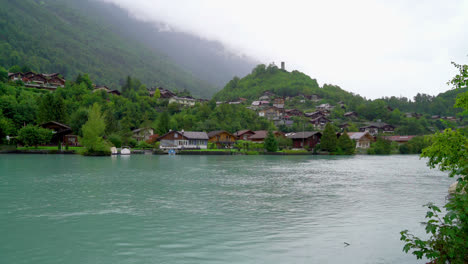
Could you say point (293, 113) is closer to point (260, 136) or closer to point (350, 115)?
point (350, 115)

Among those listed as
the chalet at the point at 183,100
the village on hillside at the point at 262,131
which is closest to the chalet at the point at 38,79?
the village on hillside at the point at 262,131

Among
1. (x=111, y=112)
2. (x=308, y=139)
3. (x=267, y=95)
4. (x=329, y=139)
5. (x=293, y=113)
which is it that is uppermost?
(x=267, y=95)

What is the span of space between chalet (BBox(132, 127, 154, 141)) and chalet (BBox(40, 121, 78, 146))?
16355 millimetres

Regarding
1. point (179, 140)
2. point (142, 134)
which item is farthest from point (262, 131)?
point (142, 134)

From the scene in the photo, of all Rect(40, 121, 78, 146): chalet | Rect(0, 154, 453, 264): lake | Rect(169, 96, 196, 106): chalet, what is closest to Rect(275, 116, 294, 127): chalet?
Rect(169, 96, 196, 106): chalet

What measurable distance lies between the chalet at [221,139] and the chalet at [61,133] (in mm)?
31434

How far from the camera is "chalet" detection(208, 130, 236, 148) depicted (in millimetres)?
81000

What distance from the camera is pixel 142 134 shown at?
270ft

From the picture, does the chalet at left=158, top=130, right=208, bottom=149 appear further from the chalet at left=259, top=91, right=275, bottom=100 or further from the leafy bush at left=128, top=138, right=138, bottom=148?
the chalet at left=259, top=91, right=275, bottom=100

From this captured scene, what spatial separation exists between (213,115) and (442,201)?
81.1 metres

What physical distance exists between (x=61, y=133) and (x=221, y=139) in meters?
36.4

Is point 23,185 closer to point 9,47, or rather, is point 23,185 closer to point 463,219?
point 463,219

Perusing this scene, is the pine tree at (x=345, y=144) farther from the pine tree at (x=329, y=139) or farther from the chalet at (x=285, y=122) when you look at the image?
the chalet at (x=285, y=122)

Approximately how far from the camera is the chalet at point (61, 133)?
64812 mm
